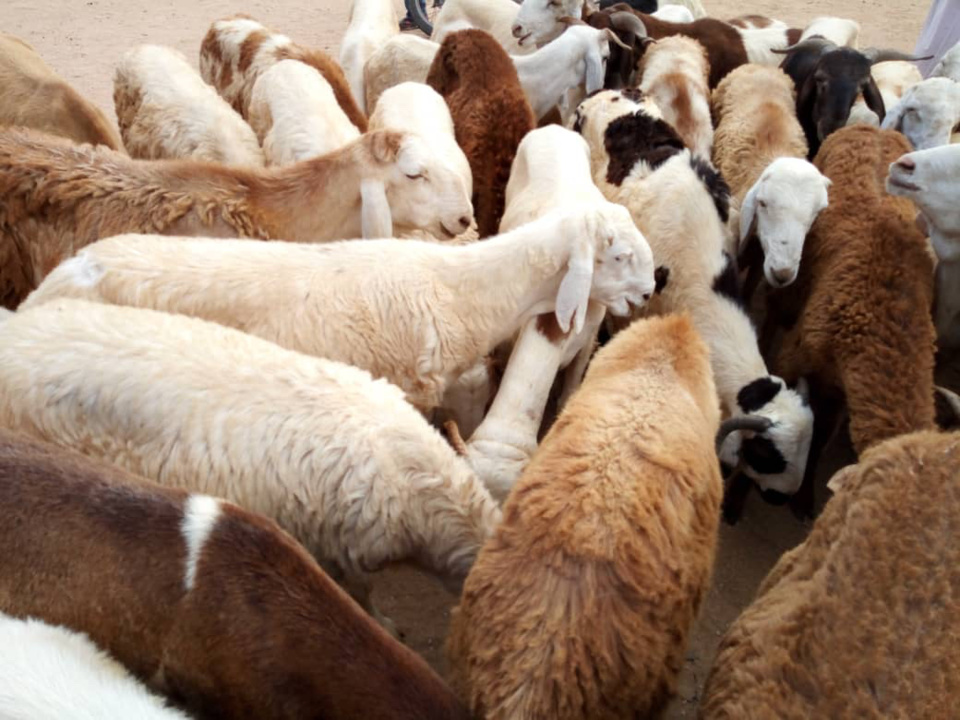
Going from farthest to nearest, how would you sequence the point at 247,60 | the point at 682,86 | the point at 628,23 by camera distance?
the point at 628,23 → the point at 682,86 → the point at 247,60

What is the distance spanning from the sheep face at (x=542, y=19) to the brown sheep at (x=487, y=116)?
1656 mm

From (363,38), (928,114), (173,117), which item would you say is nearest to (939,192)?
(928,114)

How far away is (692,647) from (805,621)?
1590 mm

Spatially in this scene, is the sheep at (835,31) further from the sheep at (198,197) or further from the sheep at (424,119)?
the sheep at (198,197)

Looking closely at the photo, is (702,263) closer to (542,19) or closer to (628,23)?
(628,23)

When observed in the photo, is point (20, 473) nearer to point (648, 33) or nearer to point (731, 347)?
point (731, 347)

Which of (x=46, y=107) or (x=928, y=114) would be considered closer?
(x=46, y=107)

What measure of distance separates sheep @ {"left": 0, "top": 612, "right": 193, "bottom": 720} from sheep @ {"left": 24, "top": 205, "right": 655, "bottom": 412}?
1.58m

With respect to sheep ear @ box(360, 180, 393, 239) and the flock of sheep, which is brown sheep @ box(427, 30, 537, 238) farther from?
sheep ear @ box(360, 180, 393, 239)

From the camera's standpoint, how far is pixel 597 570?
2.51 meters

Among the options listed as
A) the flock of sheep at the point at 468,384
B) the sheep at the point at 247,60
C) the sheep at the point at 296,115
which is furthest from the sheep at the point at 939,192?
the sheep at the point at 247,60

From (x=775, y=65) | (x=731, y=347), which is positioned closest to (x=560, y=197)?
(x=731, y=347)

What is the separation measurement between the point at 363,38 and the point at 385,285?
4619 millimetres

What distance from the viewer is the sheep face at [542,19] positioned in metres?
7.71
